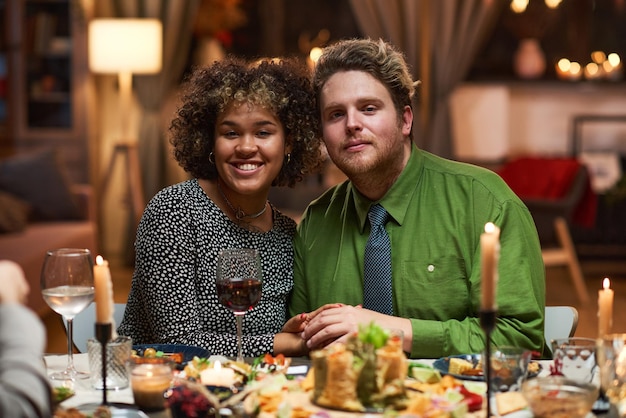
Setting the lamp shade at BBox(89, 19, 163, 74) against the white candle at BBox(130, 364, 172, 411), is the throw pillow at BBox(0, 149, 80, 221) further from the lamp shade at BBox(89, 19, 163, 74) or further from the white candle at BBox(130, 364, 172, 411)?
the white candle at BBox(130, 364, 172, 411)

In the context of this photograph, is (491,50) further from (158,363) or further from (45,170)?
(158,363)

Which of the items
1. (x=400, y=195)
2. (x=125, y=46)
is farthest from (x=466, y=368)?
(x=125, y=46)

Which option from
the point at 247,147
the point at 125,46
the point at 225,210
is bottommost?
the point at 225,210

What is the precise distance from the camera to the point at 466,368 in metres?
1.83

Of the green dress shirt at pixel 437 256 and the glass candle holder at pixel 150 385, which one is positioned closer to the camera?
the glass candle holder at pixel 150 385

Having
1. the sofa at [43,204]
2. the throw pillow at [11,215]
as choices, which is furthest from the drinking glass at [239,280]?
the throw pillow at [11,215]

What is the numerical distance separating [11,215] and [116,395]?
4181 millimetres

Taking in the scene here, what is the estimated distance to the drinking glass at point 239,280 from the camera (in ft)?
6.21

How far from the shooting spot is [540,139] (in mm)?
7984

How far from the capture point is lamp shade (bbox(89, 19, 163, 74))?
6.62 metres

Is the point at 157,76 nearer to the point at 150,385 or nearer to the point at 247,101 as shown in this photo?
the point at 247,101

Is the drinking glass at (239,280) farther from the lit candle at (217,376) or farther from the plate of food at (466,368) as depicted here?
the plate of food at (466,368)

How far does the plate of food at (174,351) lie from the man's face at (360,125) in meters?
0.61

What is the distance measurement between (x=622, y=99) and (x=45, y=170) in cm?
461
